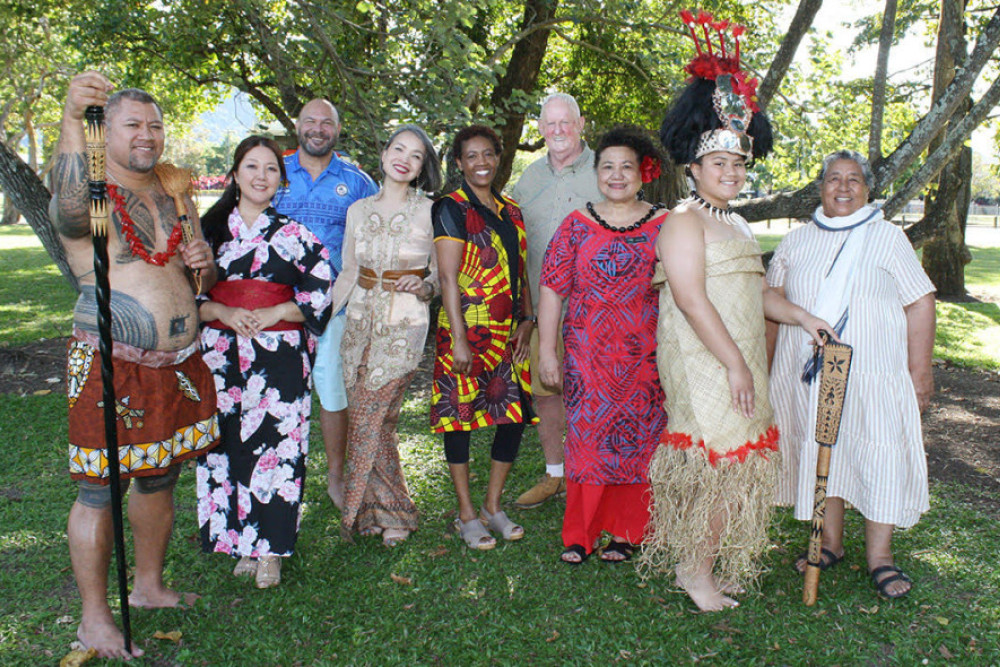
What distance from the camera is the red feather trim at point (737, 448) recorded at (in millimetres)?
3301

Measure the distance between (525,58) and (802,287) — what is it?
6.60 metres

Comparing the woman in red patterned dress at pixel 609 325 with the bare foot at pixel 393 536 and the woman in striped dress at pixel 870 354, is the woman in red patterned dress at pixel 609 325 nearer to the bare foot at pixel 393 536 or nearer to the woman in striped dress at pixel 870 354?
the woman in striped dress at pixel 870 354

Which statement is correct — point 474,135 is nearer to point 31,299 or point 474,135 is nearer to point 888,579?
point 888,579

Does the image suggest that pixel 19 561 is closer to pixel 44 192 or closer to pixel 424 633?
pixel 424 633

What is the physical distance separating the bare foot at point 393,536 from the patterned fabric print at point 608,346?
981 mm

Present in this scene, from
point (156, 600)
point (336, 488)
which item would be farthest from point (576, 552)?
point (156, 600)

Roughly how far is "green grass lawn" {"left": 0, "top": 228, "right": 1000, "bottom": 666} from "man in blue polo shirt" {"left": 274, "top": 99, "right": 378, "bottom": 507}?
58 cm

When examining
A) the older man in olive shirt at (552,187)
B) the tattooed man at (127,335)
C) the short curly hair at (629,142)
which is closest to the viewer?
the tattooed man at (127,335)

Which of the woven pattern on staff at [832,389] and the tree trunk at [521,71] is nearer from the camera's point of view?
the woven pattern on staff at [832,389]

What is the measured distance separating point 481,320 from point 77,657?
221 cm

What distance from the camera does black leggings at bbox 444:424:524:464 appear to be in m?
4.10

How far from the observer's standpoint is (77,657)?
3035mm

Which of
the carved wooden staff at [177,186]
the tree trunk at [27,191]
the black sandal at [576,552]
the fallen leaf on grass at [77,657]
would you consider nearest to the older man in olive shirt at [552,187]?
the black sandal at [576,552]

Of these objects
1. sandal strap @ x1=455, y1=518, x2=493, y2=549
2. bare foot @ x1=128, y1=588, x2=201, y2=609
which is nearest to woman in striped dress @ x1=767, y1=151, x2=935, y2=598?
sandal strap @ x1=455, y1=518, x2=493, y2=549
